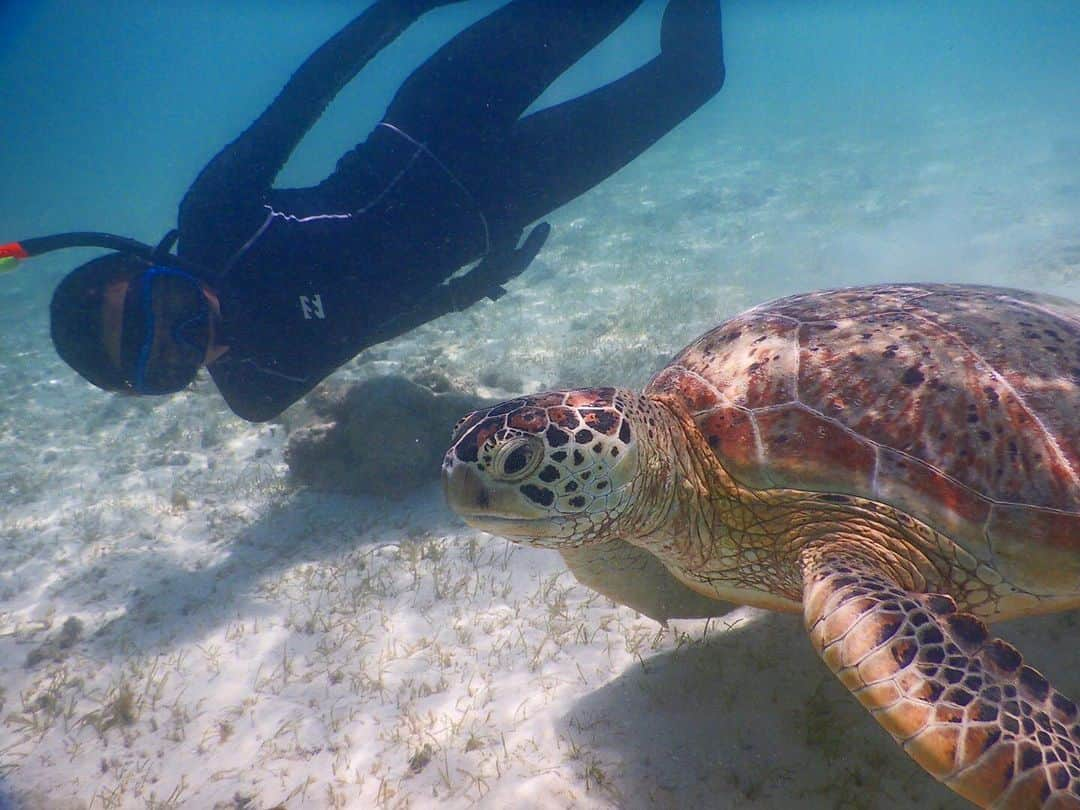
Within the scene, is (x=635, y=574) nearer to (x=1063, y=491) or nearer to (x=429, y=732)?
(x=429, y=732)

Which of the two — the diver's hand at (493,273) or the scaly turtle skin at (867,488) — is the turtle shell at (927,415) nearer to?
the scaly turtle skin at (867,488)

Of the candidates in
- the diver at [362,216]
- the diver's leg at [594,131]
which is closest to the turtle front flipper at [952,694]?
the diver at [362,216]

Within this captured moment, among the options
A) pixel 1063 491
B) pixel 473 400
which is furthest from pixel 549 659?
pixel 473 400

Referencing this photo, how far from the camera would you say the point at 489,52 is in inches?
200

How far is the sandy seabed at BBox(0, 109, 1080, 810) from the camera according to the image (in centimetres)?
245

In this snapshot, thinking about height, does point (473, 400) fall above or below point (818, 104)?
above

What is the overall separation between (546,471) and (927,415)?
1471mm

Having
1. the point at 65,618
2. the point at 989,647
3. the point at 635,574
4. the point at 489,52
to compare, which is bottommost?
the point at 65,618

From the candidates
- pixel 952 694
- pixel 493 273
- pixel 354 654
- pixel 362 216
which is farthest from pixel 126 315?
pixel 952 694

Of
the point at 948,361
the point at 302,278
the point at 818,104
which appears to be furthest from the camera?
the point at 818,104

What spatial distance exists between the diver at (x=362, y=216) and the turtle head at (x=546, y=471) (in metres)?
2.75

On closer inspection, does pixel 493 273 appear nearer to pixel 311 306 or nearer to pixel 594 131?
pixel 311 306

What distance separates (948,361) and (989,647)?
116cm

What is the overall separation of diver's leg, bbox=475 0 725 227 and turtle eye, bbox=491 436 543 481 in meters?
3.50
